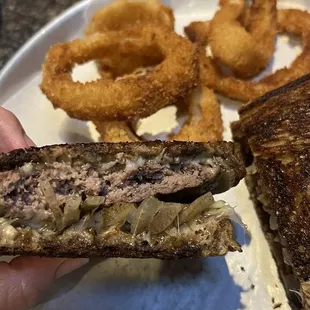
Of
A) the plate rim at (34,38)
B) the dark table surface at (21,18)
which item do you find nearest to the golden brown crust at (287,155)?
the plate rim at (34,38)

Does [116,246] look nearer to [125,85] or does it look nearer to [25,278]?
[25,278]

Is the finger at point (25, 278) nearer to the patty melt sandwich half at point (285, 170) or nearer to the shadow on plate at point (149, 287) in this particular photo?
the shadow on plate at point (149, 287)

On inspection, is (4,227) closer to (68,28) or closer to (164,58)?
(164,58)

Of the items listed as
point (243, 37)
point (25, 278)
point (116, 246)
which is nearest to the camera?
point (116, 246)

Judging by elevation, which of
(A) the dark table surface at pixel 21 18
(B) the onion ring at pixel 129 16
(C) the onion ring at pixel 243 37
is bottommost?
(C) the onion ring at pixel 243 37

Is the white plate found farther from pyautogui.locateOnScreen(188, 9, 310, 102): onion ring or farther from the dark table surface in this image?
the dark table surface

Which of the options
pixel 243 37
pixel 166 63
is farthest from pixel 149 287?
pixel 243 37
